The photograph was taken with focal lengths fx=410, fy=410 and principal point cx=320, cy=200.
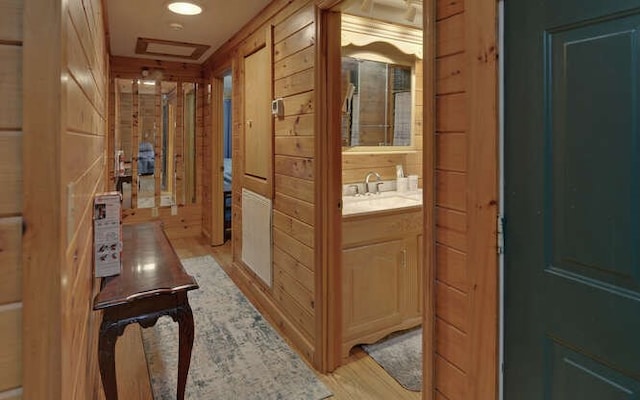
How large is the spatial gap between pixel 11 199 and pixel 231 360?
205 cm

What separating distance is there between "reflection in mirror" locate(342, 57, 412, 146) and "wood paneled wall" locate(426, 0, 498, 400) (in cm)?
172

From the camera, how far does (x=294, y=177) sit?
8.80ft

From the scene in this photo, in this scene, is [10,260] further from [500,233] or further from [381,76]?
[381,76]

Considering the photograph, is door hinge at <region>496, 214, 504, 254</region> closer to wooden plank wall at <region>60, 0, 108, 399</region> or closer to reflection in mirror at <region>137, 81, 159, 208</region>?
wooden plank wall at <region>60, 0, 108, 399</region>

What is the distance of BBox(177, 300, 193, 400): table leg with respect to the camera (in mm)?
1856

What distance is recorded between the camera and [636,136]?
Result: 922 mm

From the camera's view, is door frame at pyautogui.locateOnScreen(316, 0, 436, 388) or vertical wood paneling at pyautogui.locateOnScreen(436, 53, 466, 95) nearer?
vertical wood paneling at pyautogui.locateOnScreen(436, 53, 466, 95)

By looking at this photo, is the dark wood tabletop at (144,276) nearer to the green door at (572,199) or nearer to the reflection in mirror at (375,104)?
the green door at (572,199)

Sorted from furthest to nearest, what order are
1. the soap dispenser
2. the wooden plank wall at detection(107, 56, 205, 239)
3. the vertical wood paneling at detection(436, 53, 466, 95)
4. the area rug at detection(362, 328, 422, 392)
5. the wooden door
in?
1. the wooden plank wall at detection(107, 56, 205, 239)
2. the soap dispenser
3. the wooden door
4. the area rug at detection(362, 328, 422, 392)
5. the vertical wood paneling at detection(436, 53, 466, 95)

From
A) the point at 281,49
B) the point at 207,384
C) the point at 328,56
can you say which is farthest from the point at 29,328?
the point at 281,49

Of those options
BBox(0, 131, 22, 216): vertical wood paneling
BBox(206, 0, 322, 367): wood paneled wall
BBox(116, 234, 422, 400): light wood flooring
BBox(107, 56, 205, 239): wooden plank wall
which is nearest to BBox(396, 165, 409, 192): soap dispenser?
BBox(206, 0, 322, 367): wood paneled wall

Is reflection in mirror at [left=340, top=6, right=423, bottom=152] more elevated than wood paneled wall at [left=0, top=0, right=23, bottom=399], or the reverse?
reflection in mirror at [left=340, top=6, right=423, bottom=152]

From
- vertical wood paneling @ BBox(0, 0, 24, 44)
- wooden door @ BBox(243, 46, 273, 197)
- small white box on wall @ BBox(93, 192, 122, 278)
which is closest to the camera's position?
vertical wood paneling @ BBox(0, 0, 24, 44)

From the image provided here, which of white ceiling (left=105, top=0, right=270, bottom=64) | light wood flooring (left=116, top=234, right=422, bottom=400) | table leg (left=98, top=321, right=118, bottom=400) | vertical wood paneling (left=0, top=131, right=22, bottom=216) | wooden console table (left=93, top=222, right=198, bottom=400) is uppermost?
white ceiling (left=105, top=0, right=270, bottom=64)
